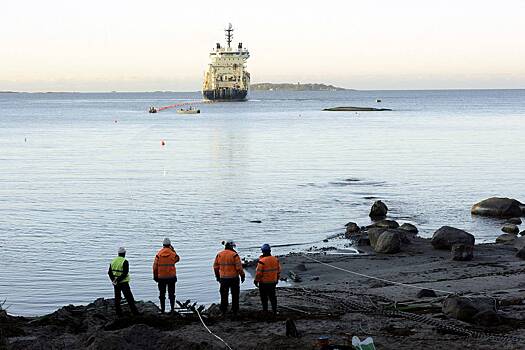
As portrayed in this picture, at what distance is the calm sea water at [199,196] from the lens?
2511cm

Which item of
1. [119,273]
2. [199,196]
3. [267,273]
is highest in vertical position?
[267,273]

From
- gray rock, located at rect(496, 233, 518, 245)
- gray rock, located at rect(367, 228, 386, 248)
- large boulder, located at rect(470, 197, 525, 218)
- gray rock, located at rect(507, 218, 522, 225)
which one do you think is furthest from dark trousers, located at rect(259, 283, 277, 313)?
large boulder, located at rect(470, 197, 525, 218)

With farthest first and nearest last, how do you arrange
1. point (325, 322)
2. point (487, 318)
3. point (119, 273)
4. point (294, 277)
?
point (294, 277) < point (119, 273) < point (325, 322) < point (487, 318)

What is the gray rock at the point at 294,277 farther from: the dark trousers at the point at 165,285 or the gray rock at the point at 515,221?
the gray rock at the point at 515,221

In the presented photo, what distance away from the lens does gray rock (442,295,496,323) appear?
53.4 feet

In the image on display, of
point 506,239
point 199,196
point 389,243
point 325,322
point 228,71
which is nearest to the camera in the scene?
point 325,322

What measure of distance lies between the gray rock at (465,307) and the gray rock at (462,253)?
8.17 metres

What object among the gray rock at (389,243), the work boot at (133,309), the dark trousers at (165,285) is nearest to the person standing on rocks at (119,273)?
the work boot at (133,309)

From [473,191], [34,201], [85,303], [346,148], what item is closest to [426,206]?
[473,191]

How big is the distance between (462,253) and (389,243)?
2.44 m

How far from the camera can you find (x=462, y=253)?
25062 mm

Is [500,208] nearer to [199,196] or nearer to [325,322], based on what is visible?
[199,196]

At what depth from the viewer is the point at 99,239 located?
98.0 feet

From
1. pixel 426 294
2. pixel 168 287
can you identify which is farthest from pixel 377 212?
pixel 168 287
